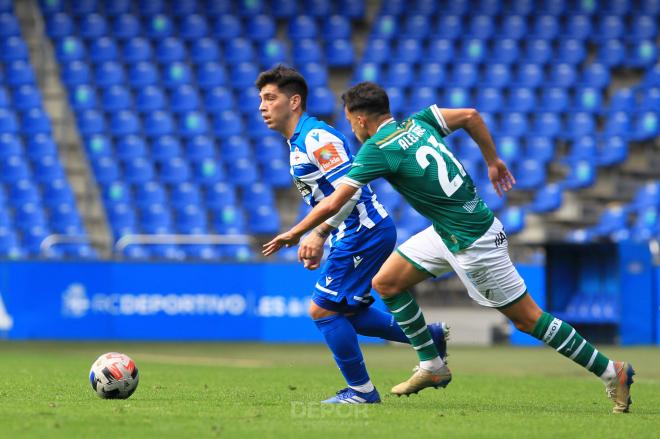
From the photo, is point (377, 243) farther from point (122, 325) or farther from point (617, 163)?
point (617, 163)

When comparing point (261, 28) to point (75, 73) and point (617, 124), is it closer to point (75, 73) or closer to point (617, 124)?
point (75, 73)

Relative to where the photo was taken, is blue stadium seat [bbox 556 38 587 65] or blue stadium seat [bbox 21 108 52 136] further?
blue stadium seat [bbox 556 38 587 65]

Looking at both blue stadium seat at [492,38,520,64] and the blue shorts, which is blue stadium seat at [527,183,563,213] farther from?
the blue shorts

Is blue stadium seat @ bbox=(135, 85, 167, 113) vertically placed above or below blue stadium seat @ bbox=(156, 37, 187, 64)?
below

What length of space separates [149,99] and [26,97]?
7.47ft

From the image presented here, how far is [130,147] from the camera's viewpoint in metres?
20.2

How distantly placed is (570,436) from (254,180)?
1490 centimetres

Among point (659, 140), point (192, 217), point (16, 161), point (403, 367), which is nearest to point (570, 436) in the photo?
point (403, 367)

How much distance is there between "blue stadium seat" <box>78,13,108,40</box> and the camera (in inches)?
851

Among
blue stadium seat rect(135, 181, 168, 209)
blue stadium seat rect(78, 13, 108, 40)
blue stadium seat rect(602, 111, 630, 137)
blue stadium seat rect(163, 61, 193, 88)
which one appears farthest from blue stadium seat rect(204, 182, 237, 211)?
blue stadium seat rect(602, 111, 630, 137)

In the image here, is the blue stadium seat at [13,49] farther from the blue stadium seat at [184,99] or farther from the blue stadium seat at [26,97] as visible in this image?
the blue stadium seat at [184,99]

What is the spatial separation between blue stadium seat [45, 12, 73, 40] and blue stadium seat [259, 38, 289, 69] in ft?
12.3

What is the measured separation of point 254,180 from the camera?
19938 mm

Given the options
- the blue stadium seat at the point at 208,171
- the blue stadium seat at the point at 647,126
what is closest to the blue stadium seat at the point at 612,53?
the blue stadium seat at the point at 647,126
